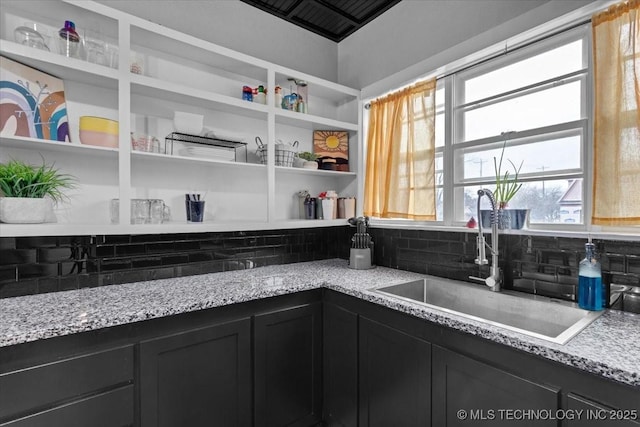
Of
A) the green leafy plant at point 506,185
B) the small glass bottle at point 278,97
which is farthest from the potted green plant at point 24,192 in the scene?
the green leafy plant at point 506,185

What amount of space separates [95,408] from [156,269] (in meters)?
0.84

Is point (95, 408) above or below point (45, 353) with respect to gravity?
below

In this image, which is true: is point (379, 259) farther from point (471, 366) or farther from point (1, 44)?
point (1, 44)

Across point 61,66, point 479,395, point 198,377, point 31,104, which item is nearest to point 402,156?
point 479,395

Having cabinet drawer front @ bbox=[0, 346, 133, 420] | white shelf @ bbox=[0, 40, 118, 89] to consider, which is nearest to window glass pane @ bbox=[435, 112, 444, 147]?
white shelf @ bbox=[0, 40, 118, 89]

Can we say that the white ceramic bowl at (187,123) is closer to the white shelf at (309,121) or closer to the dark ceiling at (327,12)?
the white shelf at (309,121)

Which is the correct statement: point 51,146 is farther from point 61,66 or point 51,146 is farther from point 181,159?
point 181,159

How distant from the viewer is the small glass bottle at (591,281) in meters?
1.31

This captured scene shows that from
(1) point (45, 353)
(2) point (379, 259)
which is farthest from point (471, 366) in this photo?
(1) point (45, 353)

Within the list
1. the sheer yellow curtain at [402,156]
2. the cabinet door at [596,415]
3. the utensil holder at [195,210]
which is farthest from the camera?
the sheer yellow curtain at [402,156]

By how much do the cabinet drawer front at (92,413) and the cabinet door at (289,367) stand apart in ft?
1.84

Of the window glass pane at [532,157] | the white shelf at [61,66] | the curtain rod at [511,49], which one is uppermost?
the curtain rod at [511,49]

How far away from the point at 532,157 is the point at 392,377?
1.37m

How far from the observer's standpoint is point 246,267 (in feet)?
7.46
